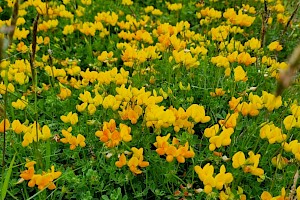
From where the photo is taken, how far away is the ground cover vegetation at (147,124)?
200 cm

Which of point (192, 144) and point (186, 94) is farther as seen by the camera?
point (186, 94)

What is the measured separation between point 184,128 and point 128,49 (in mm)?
898

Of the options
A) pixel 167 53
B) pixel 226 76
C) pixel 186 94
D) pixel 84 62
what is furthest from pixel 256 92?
pixel 84 62

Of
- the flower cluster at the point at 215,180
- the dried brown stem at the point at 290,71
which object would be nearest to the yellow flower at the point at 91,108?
the flower cluster at the point at 215,180

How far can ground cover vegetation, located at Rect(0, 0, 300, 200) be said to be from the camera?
2002 millimetres

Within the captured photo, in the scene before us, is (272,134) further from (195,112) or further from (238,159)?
(195,112)

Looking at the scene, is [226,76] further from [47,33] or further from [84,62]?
[47,33]

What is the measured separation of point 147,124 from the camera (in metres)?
2.18

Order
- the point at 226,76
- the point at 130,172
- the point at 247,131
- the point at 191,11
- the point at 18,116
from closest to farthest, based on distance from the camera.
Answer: the point at 130,172
the point at 247,131
the point at 18,116
the point at 226,76
the point at 191,11

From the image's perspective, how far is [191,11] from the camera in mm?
4398

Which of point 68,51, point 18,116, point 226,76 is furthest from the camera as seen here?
point 68,51

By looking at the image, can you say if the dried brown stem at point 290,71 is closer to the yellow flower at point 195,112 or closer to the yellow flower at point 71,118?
the yellow flower at point 195,112

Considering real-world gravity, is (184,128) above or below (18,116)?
above

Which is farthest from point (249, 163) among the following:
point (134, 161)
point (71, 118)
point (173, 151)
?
point (71, 118)
